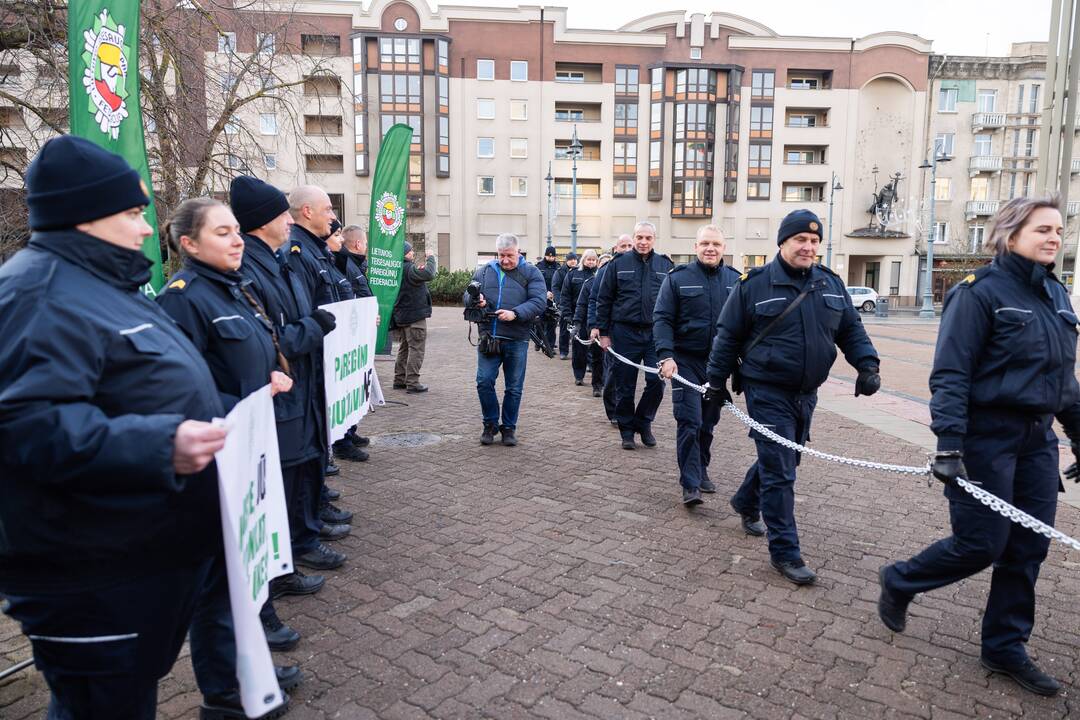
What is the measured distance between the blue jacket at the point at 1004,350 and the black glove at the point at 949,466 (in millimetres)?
34

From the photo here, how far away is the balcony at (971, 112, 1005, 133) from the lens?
5884 cm

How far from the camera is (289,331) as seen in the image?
3.80 meters

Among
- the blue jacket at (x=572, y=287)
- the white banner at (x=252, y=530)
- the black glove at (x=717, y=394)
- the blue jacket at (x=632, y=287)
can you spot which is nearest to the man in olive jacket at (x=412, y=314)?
the blue jacket at (x=572, y=287)

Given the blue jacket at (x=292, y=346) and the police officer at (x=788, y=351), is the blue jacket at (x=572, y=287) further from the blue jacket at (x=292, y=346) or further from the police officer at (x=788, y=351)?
the blue jacket at (x=292, y=346)

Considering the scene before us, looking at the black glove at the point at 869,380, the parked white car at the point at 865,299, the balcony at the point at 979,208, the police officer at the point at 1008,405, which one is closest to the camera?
the police officer at the point at 1008,405

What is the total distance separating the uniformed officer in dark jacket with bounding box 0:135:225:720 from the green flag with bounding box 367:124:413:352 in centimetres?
803

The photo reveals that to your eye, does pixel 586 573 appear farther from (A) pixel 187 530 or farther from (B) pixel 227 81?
(B) pixel 227 81

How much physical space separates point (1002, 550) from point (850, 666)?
0.87 m

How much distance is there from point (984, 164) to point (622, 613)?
6839 cm

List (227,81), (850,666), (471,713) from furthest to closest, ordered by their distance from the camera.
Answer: (227,81)
(850,666)
(471,713)

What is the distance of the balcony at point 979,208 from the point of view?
59194 mm

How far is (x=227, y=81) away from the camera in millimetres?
14367

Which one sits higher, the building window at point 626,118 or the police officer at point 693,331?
the building window at point 626,118

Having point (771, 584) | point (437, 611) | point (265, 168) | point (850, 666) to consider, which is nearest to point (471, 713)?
point (437, 611)
